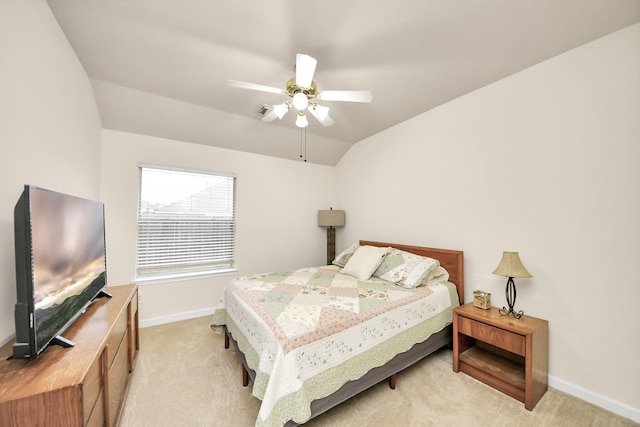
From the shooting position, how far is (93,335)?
132cm

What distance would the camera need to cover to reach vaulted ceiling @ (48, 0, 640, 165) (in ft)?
5.14

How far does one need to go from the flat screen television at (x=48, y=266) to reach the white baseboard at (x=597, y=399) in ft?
10.8

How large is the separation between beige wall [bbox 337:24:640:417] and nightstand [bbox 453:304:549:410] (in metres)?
0.23

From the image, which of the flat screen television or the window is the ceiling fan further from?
Answer: the window

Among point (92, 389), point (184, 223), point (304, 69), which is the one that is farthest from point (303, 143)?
point (92, 389)

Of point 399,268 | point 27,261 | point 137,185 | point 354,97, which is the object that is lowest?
point 399,268

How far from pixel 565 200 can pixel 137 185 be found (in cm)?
434

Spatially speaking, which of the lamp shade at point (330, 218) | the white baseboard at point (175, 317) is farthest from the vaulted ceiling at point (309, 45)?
the white baseboard at point (175, 317)

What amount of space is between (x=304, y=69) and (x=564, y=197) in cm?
225

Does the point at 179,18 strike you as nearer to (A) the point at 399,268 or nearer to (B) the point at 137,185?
(B) the point at 137,185

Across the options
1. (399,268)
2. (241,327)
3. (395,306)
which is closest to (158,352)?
(241,327)

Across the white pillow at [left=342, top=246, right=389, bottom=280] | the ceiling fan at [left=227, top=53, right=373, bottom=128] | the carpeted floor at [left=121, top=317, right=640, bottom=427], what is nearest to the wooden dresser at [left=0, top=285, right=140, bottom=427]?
the carpeted floor at [left=121, top=317, right=640, bottom=427]

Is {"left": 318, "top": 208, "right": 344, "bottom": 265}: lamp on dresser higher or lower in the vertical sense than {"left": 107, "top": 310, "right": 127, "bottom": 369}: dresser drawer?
higher

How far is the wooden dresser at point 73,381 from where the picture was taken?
2.85 feet
